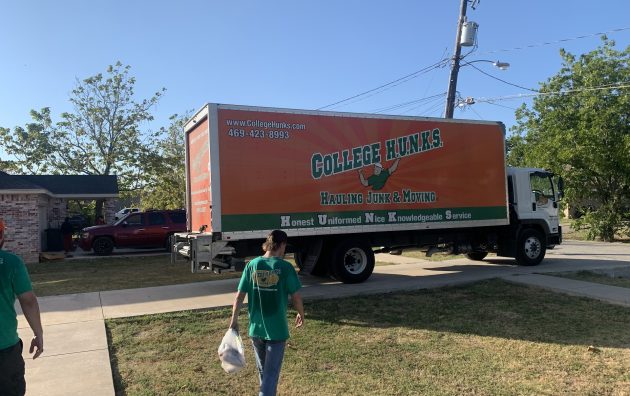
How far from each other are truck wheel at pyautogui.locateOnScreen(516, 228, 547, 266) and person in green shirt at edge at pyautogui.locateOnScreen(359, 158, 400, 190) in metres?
4.29

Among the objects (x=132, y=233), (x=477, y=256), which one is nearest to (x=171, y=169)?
(x=132, y=233)

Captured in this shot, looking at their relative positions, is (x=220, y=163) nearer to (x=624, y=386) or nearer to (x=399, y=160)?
(x=399, y=160)

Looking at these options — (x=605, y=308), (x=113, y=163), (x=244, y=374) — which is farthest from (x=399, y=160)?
(x=113, y=163)

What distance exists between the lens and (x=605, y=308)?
26.6ft

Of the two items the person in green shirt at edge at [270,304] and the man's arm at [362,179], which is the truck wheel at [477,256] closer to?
the man's arm at [362,179]

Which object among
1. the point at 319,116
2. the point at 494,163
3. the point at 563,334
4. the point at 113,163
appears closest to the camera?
the point at 563,334

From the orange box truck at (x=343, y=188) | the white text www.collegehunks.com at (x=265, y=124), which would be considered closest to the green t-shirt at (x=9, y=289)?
the orange box truck at (x=343, y=188)

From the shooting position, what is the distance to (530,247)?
12.9 meters

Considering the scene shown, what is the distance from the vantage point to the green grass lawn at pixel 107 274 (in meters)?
11.4

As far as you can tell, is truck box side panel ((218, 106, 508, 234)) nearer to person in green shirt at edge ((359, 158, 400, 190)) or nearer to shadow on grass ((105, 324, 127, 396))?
person in green shirt at edge ((359, 158, 400, 190))

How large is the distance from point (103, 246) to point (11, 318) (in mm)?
16748

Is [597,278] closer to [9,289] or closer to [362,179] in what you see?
[362,179]

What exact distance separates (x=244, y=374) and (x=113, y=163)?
31101mm

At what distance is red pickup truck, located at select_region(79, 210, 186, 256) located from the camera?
1920 cm
